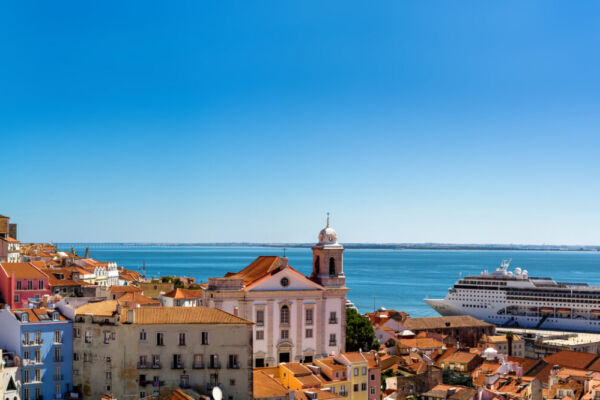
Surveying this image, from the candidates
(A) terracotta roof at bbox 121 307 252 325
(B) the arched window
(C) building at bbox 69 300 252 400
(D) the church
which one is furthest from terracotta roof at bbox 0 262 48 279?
(A) terracotta roof at bbox 121 307 252 325

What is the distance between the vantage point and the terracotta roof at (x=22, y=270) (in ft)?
143

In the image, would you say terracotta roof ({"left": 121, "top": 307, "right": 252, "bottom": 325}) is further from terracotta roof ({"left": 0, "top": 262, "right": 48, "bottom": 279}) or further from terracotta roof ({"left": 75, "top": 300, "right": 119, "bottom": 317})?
terracotta roof ({"left": 0, "top": 262, "right": 48, "bottom": 279})

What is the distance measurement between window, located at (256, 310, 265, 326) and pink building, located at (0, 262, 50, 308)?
13.1m

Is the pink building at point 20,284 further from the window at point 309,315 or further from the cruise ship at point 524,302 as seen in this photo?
the cruise ship at point 524,302

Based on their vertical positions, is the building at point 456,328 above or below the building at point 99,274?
below

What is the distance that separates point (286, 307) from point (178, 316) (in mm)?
15043

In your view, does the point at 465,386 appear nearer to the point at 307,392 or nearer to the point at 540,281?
the point at 307,392

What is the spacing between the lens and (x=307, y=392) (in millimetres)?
31375

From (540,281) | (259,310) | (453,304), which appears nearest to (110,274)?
(259,310)

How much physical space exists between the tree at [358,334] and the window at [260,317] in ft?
25.9

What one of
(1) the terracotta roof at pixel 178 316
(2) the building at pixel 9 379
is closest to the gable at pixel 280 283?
(1) the terracotta roof at pixel 178 316

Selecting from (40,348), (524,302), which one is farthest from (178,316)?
(524,302)

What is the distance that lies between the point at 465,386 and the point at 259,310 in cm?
1335

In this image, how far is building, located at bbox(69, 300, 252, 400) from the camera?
28.8m
